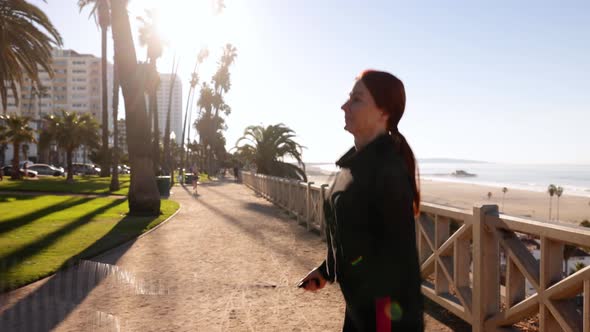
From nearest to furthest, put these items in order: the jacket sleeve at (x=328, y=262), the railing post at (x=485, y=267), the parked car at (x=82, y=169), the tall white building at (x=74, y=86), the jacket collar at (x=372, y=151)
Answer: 1. the jacket collar at (x=372, y=151)
2. the jacket sleeve at (x=328, y=262)
3. the railing post at (x=485, y=267)
4. the parked car at (x=82, y=169)
5. the tall white building at (x=74, y=86)

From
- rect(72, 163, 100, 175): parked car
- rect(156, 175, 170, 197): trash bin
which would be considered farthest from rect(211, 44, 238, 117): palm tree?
rect(156, 175, 170, 197): trash bin

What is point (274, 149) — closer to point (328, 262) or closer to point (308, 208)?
point (308, 208)

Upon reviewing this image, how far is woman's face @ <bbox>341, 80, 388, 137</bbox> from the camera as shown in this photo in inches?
73.0

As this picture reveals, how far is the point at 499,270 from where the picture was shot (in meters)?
3.86

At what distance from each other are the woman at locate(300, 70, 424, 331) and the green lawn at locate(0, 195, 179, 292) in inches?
225

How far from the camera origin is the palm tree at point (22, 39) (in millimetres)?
17234

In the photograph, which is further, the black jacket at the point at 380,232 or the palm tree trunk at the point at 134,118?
the palm tree trunk at the point at 134,118

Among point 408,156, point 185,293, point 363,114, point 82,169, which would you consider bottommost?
point 185,293

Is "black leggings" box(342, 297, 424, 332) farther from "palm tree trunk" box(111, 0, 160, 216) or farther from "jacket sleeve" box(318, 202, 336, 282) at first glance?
"palm tree trunk" box(111, 0, 160, 216)

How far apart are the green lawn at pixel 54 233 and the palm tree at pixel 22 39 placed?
228 inches

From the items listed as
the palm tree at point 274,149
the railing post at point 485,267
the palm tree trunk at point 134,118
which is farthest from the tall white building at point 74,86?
the railing post at point 485,267

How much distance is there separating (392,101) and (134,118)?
44.9 feet

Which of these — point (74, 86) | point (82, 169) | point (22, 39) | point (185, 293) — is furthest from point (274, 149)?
point (74, 86)

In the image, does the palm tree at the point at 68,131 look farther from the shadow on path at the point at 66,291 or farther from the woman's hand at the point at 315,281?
the woman's hand at the point at 315,281
